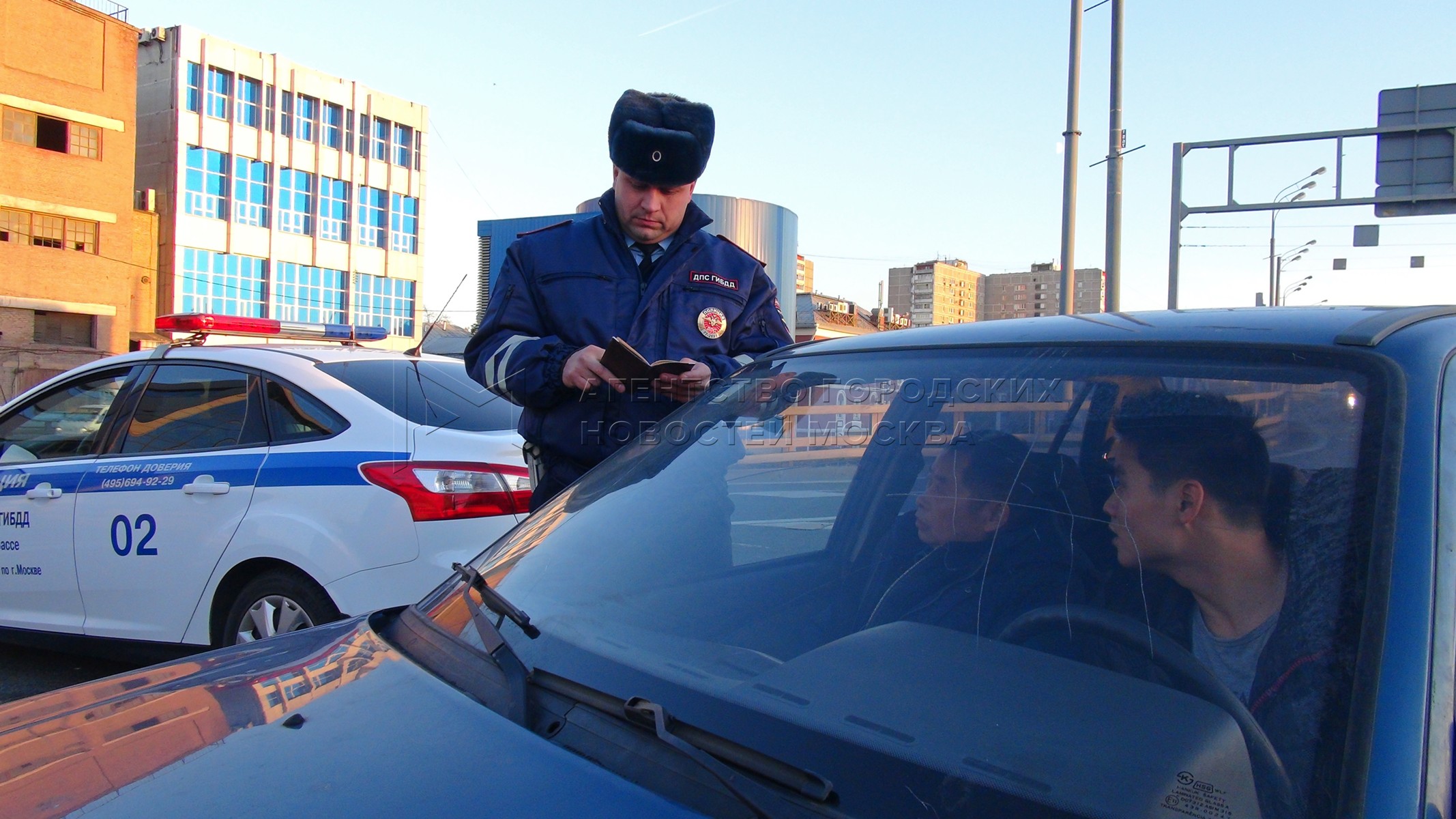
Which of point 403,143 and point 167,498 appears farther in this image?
point 403,143

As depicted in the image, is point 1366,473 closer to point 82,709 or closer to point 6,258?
point 82,709

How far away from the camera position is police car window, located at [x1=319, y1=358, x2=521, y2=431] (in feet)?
12.3

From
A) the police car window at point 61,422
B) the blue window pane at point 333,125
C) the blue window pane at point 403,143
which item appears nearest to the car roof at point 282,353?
the police car window at point 61,422

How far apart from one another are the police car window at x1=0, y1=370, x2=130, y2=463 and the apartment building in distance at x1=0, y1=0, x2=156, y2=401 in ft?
109

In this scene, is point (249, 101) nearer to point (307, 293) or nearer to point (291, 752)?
point (307, 293)

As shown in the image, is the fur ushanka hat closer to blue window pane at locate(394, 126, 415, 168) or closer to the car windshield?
the car windshield

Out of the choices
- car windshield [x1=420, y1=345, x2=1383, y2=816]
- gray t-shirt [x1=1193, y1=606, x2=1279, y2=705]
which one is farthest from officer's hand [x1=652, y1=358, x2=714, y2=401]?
gray t-shirt [x1=1193, y1=606, x2=1279, y2=705]

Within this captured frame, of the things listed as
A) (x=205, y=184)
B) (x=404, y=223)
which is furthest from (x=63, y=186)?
(x=404, y=223)

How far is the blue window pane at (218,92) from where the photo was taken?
1720 inches

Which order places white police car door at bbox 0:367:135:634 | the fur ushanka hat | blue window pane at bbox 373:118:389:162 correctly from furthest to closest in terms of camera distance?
1. blue window pane at bbox 373:118:389:162
2. white police car door at bbox 0:367:135:634
3. the fur ushanka hat

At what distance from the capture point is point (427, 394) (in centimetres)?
387

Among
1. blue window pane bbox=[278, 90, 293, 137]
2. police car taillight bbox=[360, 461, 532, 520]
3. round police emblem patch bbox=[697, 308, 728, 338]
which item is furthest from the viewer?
blue window pane bbox=[278, 90, 293, 137]

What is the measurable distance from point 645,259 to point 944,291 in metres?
25.4

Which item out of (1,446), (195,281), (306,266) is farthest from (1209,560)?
(306,266)
